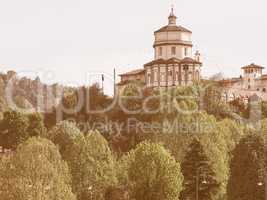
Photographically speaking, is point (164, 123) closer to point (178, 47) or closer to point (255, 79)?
point (178, 47)

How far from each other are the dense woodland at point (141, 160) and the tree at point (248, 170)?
0.24ft

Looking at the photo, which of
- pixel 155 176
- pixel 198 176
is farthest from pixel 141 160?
pixel 198 176

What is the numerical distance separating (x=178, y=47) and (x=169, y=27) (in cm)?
371

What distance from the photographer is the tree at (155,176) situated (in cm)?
5278

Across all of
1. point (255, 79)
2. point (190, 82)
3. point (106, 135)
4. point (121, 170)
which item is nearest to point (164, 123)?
point (106, 135)

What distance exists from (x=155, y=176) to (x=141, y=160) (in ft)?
5.16

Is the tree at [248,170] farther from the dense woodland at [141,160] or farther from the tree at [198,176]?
the tree at [198,176]

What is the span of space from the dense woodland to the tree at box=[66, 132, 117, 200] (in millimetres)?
73

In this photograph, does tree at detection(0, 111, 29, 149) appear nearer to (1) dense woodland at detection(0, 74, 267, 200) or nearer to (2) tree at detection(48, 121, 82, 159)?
(1) dense woodland at detection(0, 74, 267, 200)

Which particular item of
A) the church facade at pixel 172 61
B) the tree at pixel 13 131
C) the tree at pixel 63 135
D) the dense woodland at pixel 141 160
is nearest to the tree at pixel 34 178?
the dense woodland at pixel 141 160

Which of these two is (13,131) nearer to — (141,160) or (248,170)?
(141,160)

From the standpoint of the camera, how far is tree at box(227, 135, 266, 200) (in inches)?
2055

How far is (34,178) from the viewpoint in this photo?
46031mm

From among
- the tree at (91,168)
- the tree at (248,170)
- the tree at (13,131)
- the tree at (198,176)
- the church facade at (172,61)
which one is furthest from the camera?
the church facade at (172,61)
